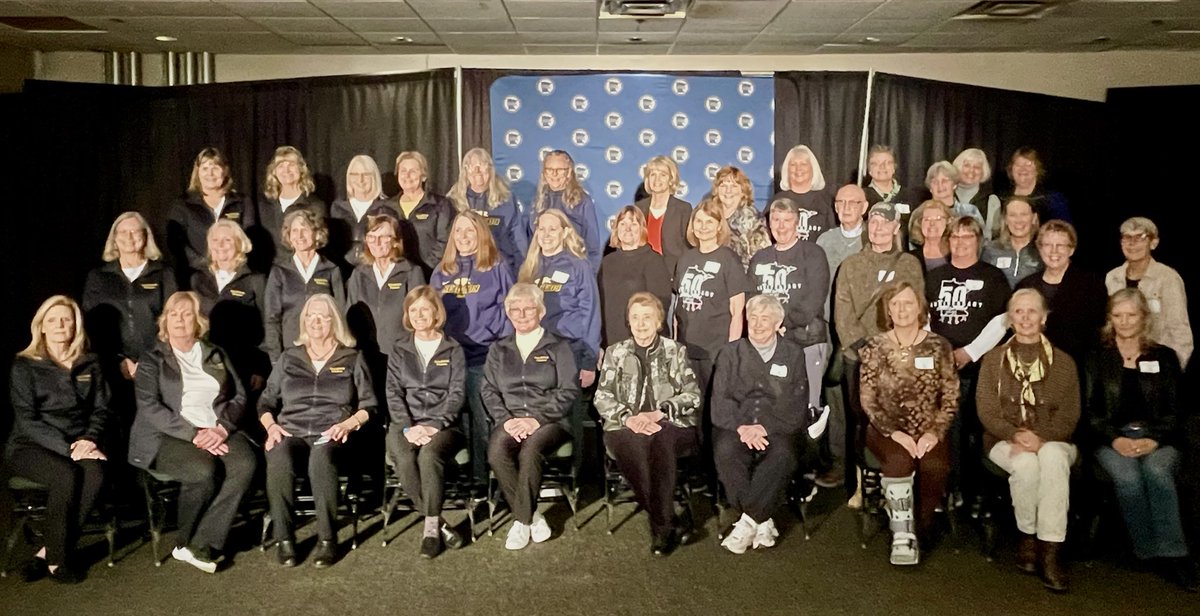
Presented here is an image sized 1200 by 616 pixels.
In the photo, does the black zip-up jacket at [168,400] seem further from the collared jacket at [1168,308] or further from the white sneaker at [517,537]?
the collared jacket at [1168,308]

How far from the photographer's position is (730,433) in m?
3.80

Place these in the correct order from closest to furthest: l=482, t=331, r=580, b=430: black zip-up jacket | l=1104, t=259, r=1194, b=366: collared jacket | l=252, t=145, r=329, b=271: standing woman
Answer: l=482, t=331, r=580, b=430: black zip-up jacket < l=1104, t=259, r=1194, b=366: collared jacket < l=252, t=145, r=329, b=271: standing woman

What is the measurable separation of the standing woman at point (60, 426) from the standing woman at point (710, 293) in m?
2.70

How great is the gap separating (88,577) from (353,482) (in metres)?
1.09

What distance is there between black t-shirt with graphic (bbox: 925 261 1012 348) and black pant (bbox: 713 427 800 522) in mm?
1057

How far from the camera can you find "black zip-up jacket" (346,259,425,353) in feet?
A: 13.9

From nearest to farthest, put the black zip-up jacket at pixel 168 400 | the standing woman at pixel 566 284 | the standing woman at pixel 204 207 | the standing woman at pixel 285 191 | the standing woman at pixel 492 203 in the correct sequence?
1. the black zip-up jacket at pixel 168 400
2. the standing woman at pixel 566 284
3. the standing woman at pixel 204 207
4. the standing woman at pixel 285 191
5. the standing woman at pixel 492 203

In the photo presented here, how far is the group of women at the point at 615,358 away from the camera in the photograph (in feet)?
11.8

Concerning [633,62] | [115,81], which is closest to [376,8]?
[633,62]

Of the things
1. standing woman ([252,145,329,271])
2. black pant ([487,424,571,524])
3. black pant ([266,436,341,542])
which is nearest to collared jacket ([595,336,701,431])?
black pant ([487,424,571,524])

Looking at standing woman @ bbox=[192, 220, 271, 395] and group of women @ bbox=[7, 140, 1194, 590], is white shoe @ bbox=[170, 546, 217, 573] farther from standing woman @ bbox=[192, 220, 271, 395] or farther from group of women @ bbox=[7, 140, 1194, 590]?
standing woman @ bbox=[192, 220, 271, 395]

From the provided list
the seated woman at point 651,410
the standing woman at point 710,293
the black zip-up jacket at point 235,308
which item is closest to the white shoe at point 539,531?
the seated woman at point 651,410

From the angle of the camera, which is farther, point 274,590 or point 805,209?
point 805,209

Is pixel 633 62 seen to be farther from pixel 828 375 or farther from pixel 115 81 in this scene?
pixel 115 81
